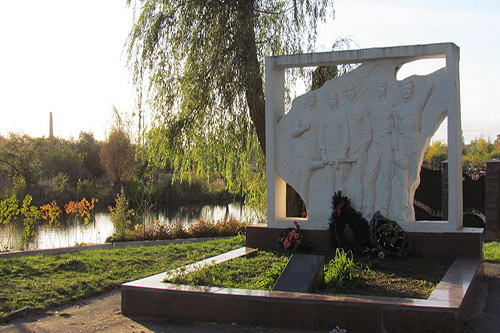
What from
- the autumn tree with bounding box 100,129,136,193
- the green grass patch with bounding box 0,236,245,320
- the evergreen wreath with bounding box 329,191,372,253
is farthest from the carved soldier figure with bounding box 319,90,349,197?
the autumn tree with bounding box 100,129,136,193

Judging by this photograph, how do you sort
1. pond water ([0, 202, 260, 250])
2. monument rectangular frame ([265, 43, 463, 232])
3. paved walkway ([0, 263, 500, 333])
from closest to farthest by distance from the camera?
paved walkway ([0, 263, 500, 333]) → monument rectangular frame ([265, 43, 463, 232]) → pond water ([0, 202, 260, 250])

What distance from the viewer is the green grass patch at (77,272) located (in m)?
6.77

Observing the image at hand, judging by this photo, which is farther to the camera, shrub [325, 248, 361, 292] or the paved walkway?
shrub [325, 248, 361, 292]

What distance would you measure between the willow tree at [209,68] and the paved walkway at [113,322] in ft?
18.9

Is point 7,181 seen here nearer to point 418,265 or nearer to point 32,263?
point 32,263

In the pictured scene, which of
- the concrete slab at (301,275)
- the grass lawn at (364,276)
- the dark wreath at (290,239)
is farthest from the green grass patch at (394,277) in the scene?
the dark wreath at (290,239)

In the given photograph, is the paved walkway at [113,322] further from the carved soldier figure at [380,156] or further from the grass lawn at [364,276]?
the carved soldier figure at [380,156]

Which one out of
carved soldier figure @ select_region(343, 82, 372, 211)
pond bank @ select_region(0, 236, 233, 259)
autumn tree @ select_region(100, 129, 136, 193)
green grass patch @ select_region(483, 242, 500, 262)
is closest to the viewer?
carved soldier figure @ select_region(343, 82, 372, 211)

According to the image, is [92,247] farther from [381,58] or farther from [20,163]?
[20,163]

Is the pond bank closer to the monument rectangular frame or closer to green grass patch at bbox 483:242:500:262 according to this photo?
the monument rectangular frame

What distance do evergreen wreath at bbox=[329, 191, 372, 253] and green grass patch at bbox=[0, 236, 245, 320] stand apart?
216 centimetres

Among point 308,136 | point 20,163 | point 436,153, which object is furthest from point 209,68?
point 436,153

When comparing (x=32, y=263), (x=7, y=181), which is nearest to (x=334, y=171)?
(x=32, y=263)

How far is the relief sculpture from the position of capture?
8070mm
